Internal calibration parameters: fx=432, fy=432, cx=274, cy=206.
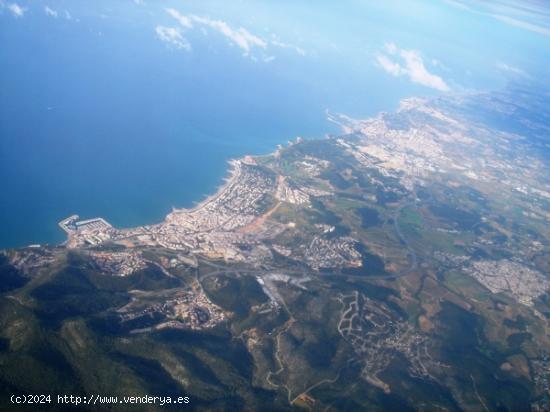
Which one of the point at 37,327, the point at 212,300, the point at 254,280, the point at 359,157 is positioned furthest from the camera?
the point at 359,157

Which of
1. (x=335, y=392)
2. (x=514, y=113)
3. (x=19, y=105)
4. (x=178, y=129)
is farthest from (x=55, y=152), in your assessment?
(x=514, y=113)

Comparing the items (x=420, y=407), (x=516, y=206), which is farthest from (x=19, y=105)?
(x=516, y=206)

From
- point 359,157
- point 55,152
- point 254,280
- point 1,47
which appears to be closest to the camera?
point 254,280

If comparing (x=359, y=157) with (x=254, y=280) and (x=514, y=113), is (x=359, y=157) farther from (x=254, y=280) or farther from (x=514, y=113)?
(x=514, y=113)

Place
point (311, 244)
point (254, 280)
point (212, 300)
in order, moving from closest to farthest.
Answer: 1. point (212, 300)
2. point (254, 280)
3. point (311, 244)

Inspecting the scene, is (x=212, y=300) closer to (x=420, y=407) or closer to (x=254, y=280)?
(x=254, y=280)

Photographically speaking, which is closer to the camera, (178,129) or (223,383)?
(223,383)

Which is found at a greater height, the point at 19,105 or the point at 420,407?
the point at 19,105

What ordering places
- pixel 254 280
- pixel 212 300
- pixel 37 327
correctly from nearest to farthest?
1. pixel 37 327
2. pixel 212 300
3. pixel 254 280

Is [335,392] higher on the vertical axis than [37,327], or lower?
lower
